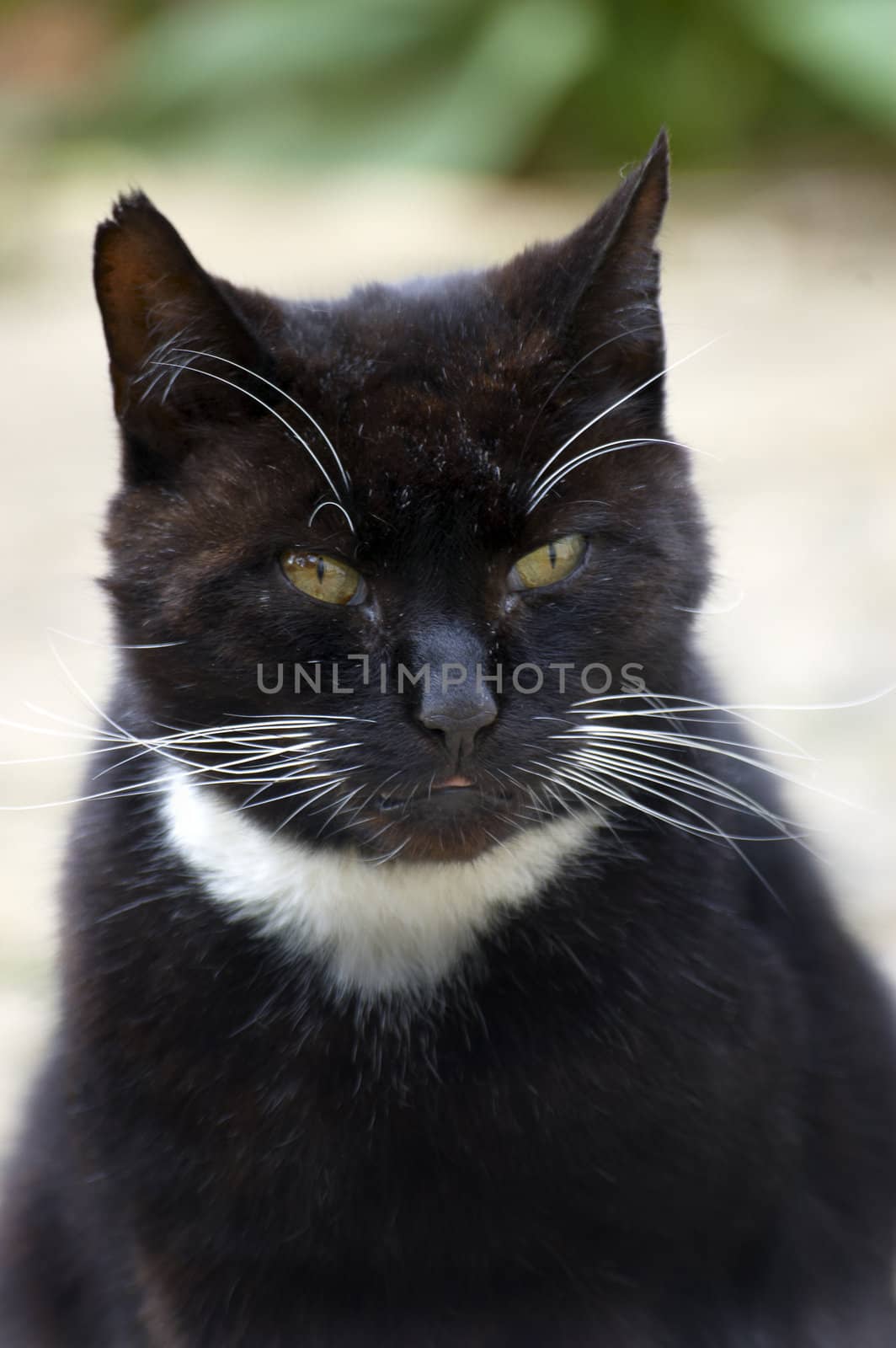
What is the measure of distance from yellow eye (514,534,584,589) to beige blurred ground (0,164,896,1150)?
27 cm

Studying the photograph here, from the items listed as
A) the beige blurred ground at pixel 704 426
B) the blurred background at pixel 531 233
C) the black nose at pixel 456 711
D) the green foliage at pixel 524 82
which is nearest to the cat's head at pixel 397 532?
the black nose at pixel 456 711

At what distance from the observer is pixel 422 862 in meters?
1.43

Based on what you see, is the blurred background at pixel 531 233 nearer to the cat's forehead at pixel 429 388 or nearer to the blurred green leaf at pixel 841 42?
the blurred green leaf at pixel 841 42

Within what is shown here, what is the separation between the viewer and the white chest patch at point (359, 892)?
58.9 inches

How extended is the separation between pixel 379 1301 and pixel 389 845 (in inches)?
16.0

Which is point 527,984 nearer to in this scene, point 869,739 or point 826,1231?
point 826,1231

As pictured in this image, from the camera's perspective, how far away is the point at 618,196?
1.40 meters

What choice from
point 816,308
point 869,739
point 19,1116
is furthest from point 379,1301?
point 816,308

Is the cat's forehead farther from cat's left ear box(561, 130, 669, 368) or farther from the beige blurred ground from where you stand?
the beige blurred ground

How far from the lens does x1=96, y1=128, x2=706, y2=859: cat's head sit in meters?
1.35

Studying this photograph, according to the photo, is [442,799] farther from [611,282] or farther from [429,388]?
[611,282]

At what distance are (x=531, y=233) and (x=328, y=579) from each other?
13.5 feet

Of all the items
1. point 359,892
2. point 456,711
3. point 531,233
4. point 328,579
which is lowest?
point 359,892

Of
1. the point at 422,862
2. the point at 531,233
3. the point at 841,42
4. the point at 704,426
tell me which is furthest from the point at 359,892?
the point at 841,42
